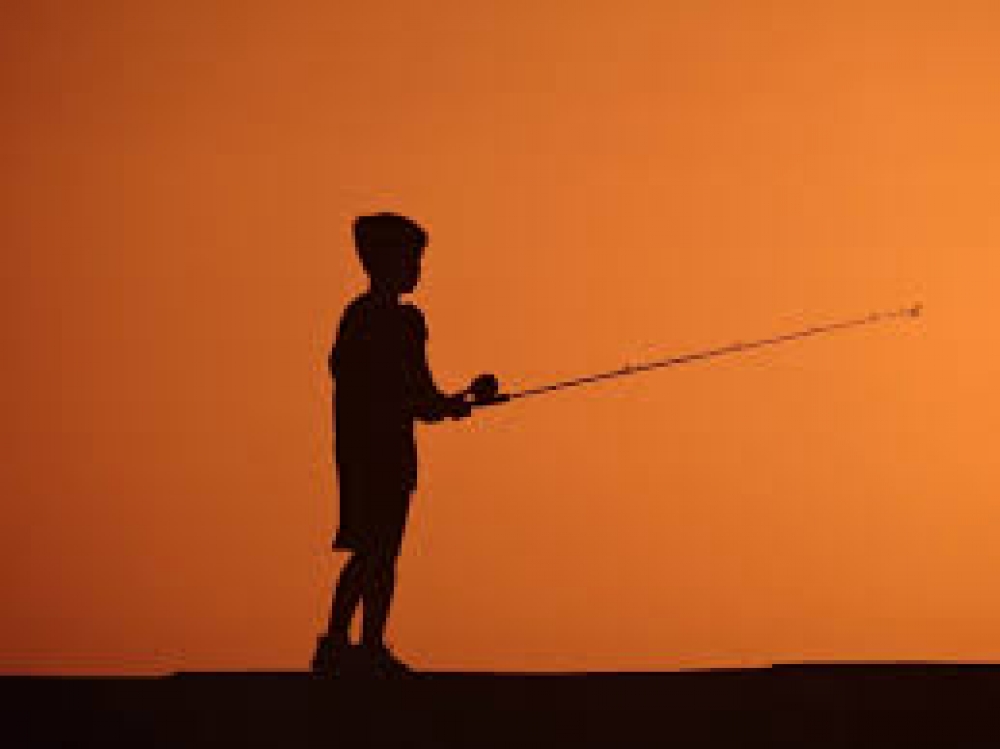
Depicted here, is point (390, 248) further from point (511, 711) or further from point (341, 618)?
point (511, 711)

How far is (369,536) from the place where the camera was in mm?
3564

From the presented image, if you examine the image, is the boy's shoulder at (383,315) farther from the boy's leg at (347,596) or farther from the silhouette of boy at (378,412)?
the boy's leg at (347,596)

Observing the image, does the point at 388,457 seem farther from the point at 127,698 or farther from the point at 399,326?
the point at 127,698

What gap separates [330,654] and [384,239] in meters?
0.98

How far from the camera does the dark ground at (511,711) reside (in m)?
3.10

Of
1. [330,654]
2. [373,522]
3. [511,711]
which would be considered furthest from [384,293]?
[511,711]

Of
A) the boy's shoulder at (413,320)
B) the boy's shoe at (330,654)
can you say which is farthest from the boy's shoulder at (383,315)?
the boy's shoe at (330,654)

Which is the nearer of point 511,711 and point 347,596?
point 511,711

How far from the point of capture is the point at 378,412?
3592mm

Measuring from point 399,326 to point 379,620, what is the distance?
70 cm

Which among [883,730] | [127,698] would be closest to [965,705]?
[883,730]

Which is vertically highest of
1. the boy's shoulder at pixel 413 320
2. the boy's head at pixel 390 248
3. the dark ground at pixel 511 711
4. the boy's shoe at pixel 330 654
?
the boy's head at pixel 390 248

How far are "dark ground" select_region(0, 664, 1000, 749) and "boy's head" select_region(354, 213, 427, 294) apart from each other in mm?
937

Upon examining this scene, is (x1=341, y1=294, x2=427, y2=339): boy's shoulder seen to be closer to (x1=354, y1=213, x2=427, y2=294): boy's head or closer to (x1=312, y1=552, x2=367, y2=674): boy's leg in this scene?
(x1=354, y1=213, x2=427, y2=294): boy's head
